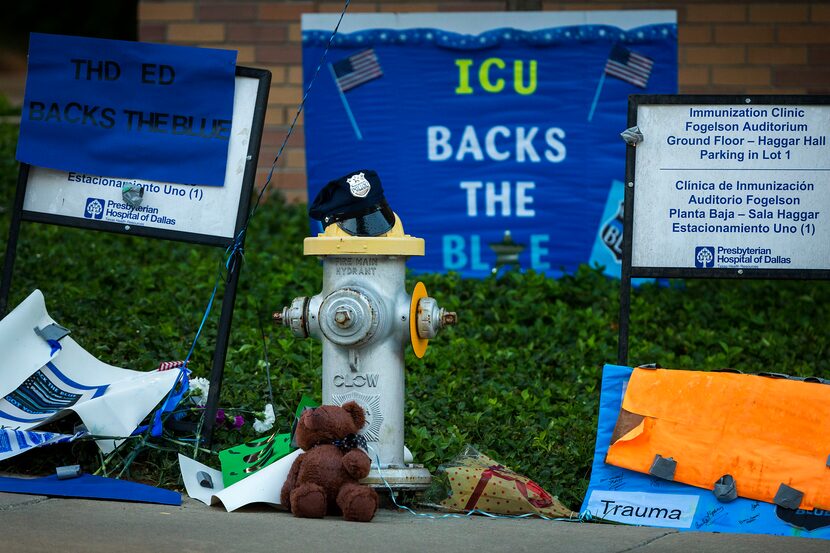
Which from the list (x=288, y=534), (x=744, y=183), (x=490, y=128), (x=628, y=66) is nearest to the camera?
(x=288, y=534)

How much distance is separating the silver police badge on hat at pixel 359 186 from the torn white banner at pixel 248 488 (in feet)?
3.55

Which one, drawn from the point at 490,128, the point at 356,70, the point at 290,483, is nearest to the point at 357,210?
the point at 290,483

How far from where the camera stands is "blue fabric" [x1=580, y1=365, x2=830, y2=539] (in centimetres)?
465

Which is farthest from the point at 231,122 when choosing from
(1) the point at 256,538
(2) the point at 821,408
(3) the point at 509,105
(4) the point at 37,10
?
(4) the point at 37,10

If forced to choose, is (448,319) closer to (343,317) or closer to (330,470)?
(343,317)

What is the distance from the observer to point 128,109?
556 centimetres

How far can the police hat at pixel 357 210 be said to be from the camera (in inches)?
194

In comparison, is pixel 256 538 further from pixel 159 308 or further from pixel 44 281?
pixel 44 281

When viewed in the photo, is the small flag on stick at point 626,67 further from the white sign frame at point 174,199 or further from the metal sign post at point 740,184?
the white sign frame at point 174,199

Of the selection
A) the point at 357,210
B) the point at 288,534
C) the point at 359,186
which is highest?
the point at 359,186

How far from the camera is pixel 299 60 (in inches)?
374

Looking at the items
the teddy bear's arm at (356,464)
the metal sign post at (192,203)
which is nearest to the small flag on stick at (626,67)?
the metal sign post at (192,203)

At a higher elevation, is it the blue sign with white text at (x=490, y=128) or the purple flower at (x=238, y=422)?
the blue sign with white text at (x=490, y=128)

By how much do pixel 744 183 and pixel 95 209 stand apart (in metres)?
2.93
